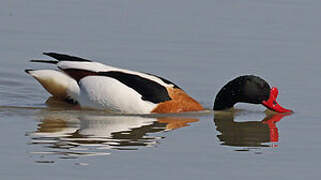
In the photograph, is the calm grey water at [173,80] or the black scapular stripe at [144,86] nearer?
the calm grey water at [173,80]

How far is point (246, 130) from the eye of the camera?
1341 centimetres

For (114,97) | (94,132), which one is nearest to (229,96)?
(114,97)

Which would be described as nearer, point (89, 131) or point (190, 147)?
point (190, 147)

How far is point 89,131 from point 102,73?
185 cm

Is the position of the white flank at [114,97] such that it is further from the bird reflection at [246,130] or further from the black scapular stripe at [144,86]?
the bird reflection at [246,130]

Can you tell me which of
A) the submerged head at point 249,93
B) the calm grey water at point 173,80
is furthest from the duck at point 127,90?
the calm grey water at point 173,80

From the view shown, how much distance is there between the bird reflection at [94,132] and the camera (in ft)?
37.3

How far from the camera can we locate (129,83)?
555 inches

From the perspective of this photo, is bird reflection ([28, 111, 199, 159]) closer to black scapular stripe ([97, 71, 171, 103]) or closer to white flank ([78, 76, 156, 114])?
white flank ([78, 76, 156, 114])

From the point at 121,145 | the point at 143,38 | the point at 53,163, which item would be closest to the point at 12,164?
the point at 53,163

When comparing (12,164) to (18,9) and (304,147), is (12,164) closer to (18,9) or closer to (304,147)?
(304,147)

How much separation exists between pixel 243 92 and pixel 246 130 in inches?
48.8

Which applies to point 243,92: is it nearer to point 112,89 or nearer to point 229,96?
point 229,96

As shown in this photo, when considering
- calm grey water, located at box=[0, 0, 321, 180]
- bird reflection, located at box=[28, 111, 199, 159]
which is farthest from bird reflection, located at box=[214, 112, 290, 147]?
bird reflection, located at box=[28, 111, 199, 159]
